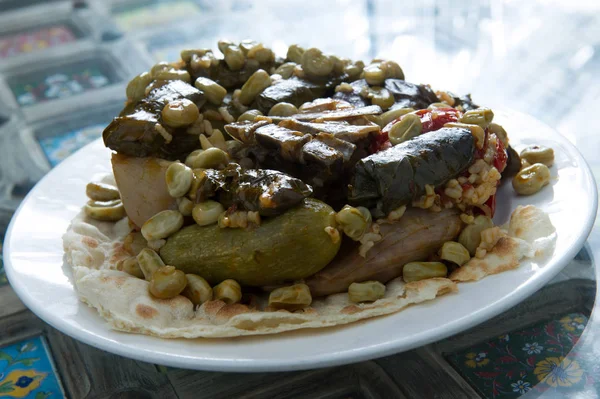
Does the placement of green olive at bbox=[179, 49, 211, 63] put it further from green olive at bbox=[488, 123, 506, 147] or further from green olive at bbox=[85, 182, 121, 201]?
green olive at bbox=[488, 123, 506, 147]

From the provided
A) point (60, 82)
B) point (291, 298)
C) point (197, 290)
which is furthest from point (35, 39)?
point (291, 298)

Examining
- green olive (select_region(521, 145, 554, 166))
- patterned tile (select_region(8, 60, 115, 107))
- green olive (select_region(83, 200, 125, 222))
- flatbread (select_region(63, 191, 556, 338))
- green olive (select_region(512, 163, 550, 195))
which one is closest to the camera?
flatbread (select_region(63, 191, 556, 338))

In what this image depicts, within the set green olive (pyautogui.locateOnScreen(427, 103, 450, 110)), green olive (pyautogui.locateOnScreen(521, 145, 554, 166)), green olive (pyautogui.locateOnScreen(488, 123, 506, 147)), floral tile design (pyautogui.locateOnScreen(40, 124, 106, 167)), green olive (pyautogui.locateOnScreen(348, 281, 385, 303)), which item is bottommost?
floral tile design (pyautogui.locateOnScreen(40, 124, 106, 167))

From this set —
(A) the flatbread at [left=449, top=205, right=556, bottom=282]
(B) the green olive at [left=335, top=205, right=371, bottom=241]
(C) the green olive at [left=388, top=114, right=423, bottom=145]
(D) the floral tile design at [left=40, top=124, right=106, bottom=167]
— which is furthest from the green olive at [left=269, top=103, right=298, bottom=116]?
(D) the floral tile design at [left=40, top=124, right=106, bottom=167]

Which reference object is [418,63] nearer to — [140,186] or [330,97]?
[330,97]

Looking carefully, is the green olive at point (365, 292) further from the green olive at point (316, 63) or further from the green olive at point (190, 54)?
the green olive at point (190, 54)

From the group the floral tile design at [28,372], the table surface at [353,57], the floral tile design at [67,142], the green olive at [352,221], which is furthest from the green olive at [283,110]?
the floral tile design at [67,142]
